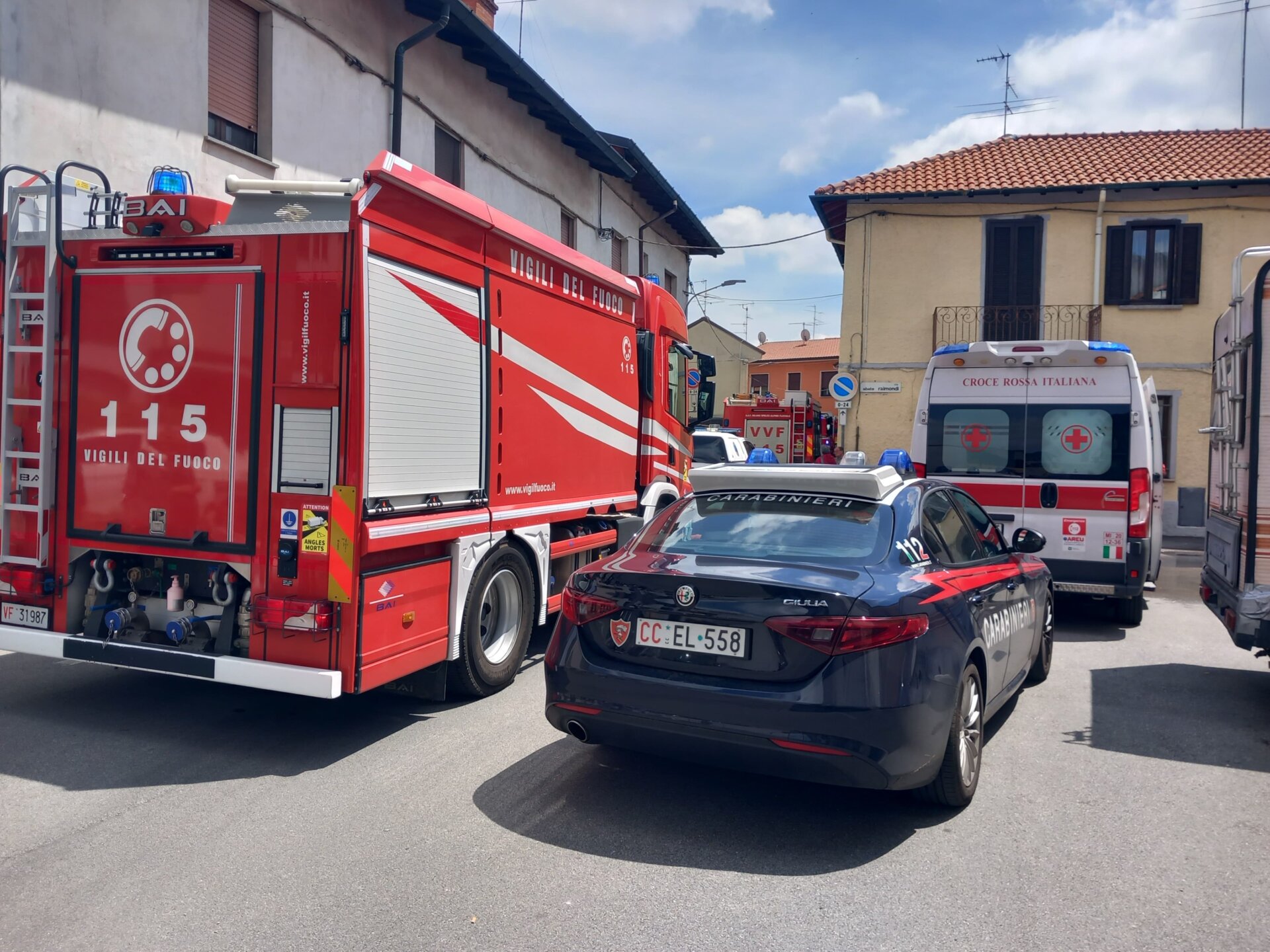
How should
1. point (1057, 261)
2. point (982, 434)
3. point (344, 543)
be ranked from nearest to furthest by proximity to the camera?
point (344, 543), point (982, 434), point (1057, 261)

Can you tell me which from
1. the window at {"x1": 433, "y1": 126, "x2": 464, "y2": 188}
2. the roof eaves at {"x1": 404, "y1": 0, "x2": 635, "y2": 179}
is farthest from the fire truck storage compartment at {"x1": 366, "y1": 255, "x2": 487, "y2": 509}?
the window at {"x1": 433, "y1": 126, "x2": 464, "y2": 188}

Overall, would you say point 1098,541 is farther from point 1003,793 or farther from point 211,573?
point 211,573

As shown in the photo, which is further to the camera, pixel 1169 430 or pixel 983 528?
pixel 1169 430

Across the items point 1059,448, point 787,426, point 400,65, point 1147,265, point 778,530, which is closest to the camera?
point 778,530

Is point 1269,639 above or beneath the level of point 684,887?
above

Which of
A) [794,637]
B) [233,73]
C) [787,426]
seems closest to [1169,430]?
[787,426]

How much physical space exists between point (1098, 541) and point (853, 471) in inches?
200

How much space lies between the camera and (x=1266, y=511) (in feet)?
18.5

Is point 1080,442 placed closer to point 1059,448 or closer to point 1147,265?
point 1059,448

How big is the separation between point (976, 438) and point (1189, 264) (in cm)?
1408

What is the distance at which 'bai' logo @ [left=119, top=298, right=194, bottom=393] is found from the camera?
16.6 ft

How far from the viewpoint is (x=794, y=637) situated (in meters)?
3.86

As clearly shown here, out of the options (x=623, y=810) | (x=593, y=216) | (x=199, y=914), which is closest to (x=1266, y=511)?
(x=623, y=810)

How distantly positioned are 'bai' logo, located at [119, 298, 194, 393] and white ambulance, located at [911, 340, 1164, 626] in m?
6.75
